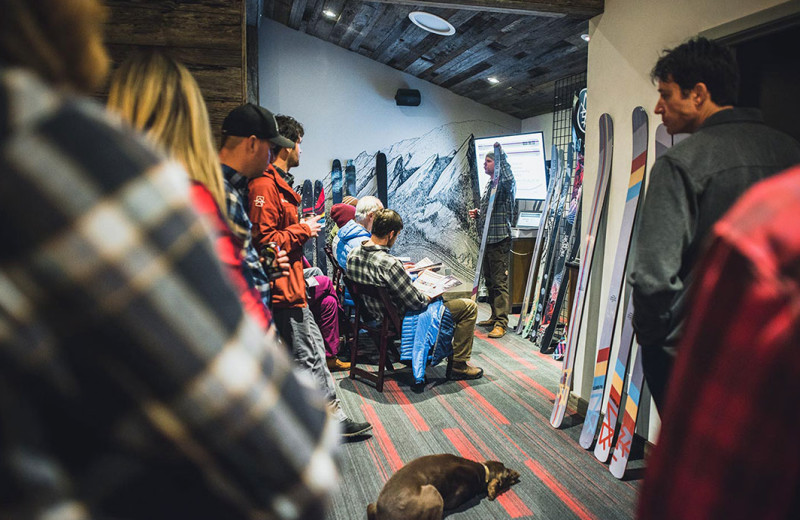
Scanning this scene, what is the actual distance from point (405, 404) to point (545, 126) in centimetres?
460

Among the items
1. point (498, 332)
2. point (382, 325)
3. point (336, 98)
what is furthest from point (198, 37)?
point (336, 98)

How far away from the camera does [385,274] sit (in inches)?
124

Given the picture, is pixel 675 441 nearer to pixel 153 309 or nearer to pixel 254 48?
pixel 153 309

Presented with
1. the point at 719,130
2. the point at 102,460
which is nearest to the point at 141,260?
the point at 102,460

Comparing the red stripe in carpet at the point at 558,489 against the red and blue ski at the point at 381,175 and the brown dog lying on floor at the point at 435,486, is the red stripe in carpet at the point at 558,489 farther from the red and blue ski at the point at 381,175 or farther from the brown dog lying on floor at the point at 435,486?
the red and blue ski at the point at 381,175

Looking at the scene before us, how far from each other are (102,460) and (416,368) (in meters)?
2.98

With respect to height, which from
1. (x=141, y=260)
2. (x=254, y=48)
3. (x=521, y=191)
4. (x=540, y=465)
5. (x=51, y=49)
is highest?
(x=254, y=48)

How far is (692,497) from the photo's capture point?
1.47 feet

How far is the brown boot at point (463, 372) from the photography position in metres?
3.58

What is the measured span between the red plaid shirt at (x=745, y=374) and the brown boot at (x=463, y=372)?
10.4 ft

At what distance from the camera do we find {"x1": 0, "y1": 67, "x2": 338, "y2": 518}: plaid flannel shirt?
0.30m

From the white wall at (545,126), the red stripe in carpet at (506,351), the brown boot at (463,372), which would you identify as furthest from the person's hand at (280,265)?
the white wall at (545,126)

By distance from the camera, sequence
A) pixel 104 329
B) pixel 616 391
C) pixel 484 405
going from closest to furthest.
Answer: pixel 104 329
pixel 616 391
pixel 484 405

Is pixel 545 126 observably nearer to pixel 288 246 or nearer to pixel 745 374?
pixel 288 246
